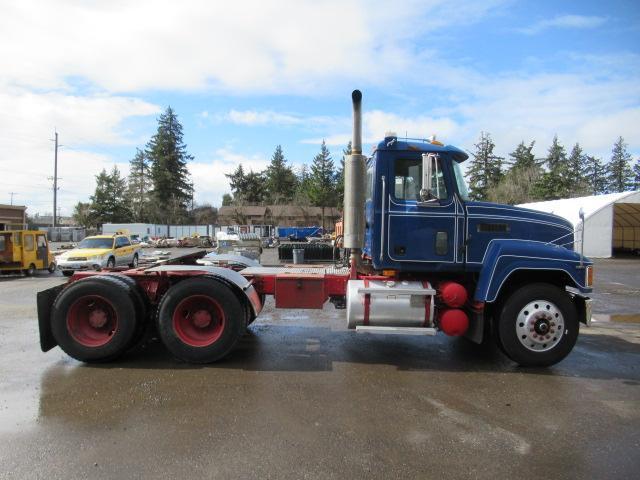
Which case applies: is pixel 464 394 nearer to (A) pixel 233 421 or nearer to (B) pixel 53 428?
(A) pixel 233 421

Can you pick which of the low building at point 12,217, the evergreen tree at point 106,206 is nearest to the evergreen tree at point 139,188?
the evergreen tree at point 106,206

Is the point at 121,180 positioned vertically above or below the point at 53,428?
above

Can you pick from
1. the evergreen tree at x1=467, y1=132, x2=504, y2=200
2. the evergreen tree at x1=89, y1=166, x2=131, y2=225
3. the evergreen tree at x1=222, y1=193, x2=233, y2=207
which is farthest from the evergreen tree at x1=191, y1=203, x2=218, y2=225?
the evergreen tree at x1=467, y1=132, x2=504, y2=200

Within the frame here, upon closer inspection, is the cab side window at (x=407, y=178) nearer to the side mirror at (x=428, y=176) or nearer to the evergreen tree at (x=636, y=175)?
the side mirror at (x=428, y=176)

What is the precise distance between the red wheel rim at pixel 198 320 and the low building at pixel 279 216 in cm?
6667

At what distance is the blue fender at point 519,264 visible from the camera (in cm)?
580

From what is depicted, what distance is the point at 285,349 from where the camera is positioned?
6.70 meters

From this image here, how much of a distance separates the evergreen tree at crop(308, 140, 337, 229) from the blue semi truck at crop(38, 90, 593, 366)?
58.4m

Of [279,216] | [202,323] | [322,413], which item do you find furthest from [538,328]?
[279,216]

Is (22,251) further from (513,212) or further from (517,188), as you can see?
(517,188)

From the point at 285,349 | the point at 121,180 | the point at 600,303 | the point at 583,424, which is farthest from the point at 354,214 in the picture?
the point at 121,180

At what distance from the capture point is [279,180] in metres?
91.5

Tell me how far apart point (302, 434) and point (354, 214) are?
3.15 m

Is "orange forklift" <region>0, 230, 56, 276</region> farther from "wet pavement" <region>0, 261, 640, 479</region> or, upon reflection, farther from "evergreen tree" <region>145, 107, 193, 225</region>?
"evergreen tree" <region>145, 107, 193, 225</region>
